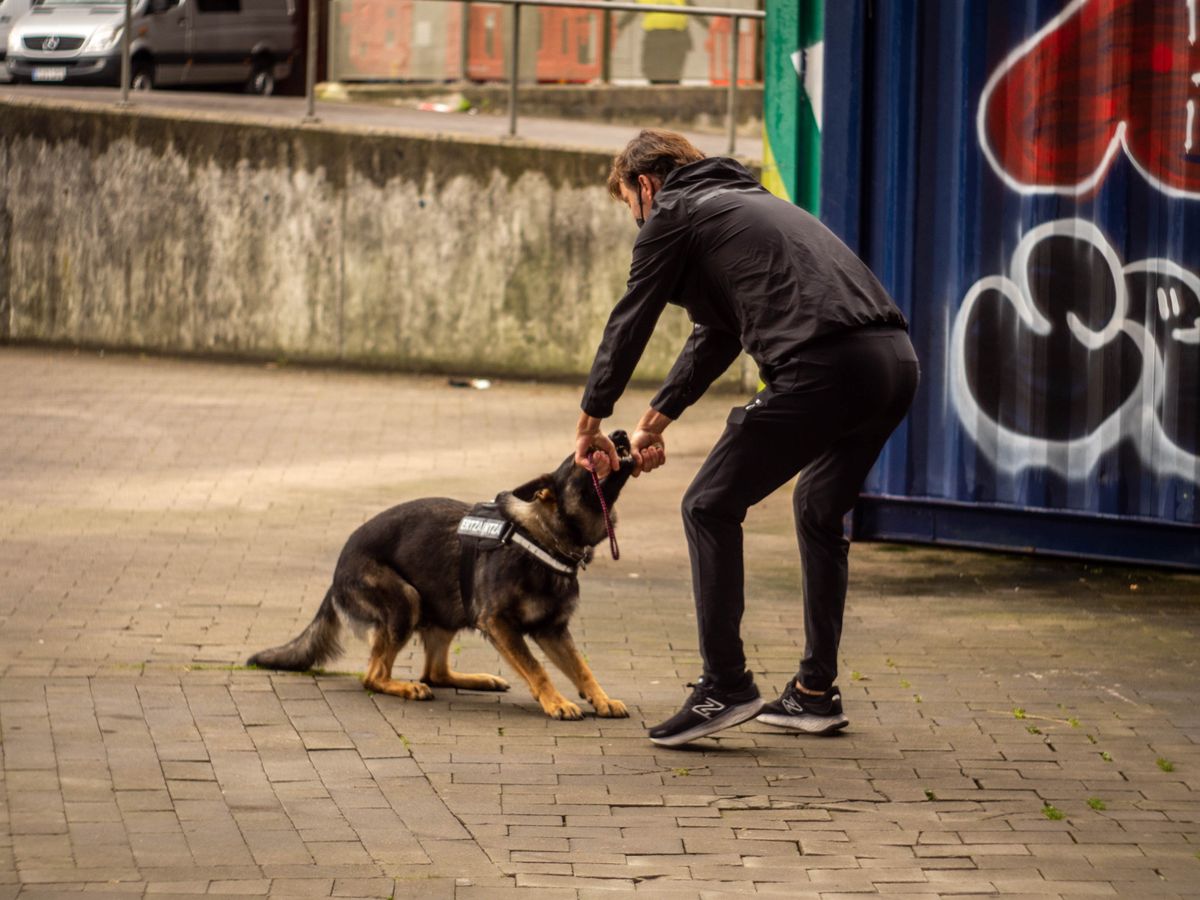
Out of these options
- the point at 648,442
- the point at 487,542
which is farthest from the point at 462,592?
the point at 648,442

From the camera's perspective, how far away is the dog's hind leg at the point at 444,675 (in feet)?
21.9

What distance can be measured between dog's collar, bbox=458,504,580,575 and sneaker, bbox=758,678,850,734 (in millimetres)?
794

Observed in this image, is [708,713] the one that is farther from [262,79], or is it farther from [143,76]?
[262,79]

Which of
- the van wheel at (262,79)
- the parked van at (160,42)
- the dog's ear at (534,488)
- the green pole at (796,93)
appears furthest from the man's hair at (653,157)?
the van wheel at (262,79)

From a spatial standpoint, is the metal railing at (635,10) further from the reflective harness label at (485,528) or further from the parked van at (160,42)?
the reflective harness label at (485,528)

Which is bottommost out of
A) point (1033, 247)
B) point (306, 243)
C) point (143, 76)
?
point (306, 243)

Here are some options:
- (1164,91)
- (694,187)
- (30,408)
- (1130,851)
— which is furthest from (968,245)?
(30,408)

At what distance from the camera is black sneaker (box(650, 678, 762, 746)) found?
19.3ft

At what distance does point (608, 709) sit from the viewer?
632cm

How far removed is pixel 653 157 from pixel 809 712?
180 centimetres

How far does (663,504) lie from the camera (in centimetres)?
1064

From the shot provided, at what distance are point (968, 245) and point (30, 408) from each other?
6.94m

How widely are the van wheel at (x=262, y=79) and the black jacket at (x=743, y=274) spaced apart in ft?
61.3

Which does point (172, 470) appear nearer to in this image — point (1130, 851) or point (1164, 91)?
point (1164, 91)
